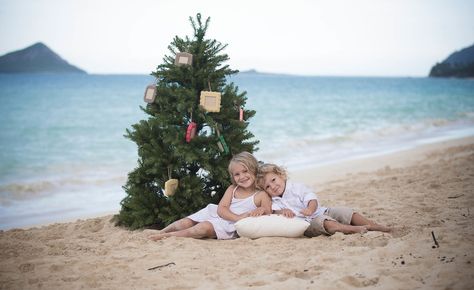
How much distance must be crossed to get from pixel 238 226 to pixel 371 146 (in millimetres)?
13386

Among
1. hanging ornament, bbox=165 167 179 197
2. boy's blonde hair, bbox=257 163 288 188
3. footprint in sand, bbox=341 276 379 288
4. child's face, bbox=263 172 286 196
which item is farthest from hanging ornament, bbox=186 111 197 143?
footprint in sand, bbox=341 276 379 288

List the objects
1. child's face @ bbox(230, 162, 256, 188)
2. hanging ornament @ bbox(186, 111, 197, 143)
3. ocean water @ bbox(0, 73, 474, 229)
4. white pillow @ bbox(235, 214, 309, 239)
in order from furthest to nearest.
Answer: ocean water @ bbox(0, 73, 474, 229) → hanging ornament @ bbox(186, 111, 197, 143) → child's face @ bbox(230, 162, 256, 188) → white pillow @ bbox(235, 214, 309, 239)

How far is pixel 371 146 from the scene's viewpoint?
702 inches

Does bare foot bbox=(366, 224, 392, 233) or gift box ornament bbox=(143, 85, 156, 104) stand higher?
gift box ornament bbox=(143, 85, 156, 104)

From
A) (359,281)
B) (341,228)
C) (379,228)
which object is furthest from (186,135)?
(359,281)

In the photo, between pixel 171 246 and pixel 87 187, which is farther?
pixel 87 187

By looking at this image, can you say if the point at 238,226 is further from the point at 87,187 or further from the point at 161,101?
the point at 87,187

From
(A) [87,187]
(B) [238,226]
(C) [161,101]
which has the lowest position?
(A) [87,187]

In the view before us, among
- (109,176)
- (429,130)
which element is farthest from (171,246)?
(429,130)

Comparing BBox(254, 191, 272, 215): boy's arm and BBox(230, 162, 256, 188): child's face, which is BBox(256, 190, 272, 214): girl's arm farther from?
BBox(230, 162, 256, 188): child's face

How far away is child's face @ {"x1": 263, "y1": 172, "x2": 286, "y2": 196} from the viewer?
591cm

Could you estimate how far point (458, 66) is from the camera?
12138 cm

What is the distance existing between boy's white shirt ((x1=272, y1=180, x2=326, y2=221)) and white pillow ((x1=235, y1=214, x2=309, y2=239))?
351mm

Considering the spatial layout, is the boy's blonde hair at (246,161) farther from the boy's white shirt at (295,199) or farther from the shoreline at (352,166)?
the shoreline at (352,166)
